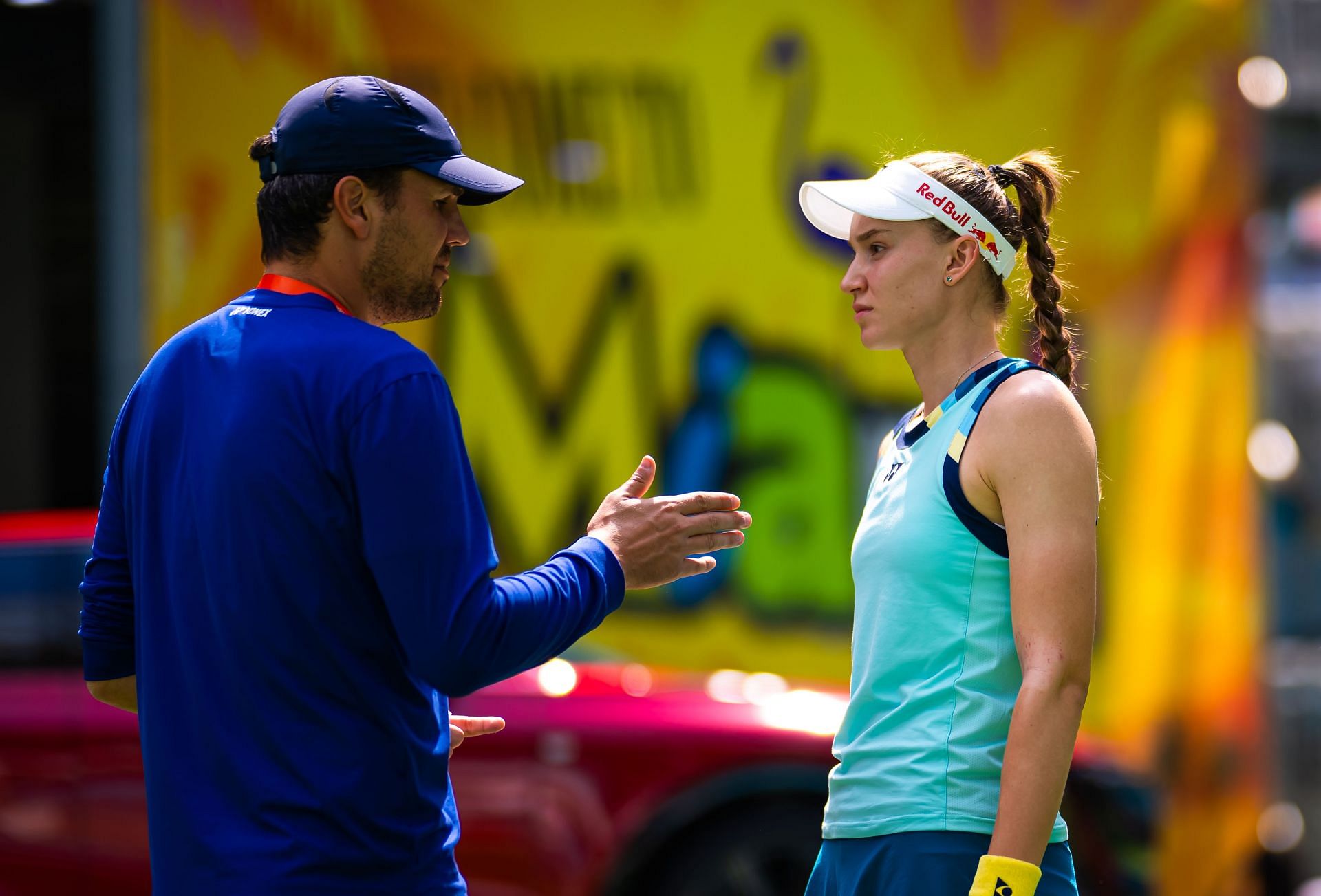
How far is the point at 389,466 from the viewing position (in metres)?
1.96

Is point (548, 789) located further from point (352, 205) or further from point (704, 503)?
point (352, 205)

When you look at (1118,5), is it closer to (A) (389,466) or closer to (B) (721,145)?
(B) (721,145)

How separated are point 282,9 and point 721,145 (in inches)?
87.9

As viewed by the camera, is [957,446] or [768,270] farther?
[768,270]

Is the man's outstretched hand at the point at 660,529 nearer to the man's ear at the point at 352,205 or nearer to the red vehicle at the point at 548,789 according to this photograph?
the man's ear at the point at 352,205

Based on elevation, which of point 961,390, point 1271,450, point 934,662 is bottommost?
point 1271,450

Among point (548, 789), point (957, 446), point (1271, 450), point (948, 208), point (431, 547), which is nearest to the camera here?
point (431, 547)

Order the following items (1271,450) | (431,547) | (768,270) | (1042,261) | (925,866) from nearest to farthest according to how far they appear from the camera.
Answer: (431,547)
(925,866)
(1042,261)
(768,270)
(1271,450)

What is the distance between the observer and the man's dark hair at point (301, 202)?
2.17 m

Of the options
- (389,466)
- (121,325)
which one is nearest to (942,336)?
(389,466)

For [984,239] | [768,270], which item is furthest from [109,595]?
[768,270]

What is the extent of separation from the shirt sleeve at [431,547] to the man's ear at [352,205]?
32 centimetres

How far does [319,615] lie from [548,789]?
3081 millimetres

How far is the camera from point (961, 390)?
2365 millimetres
